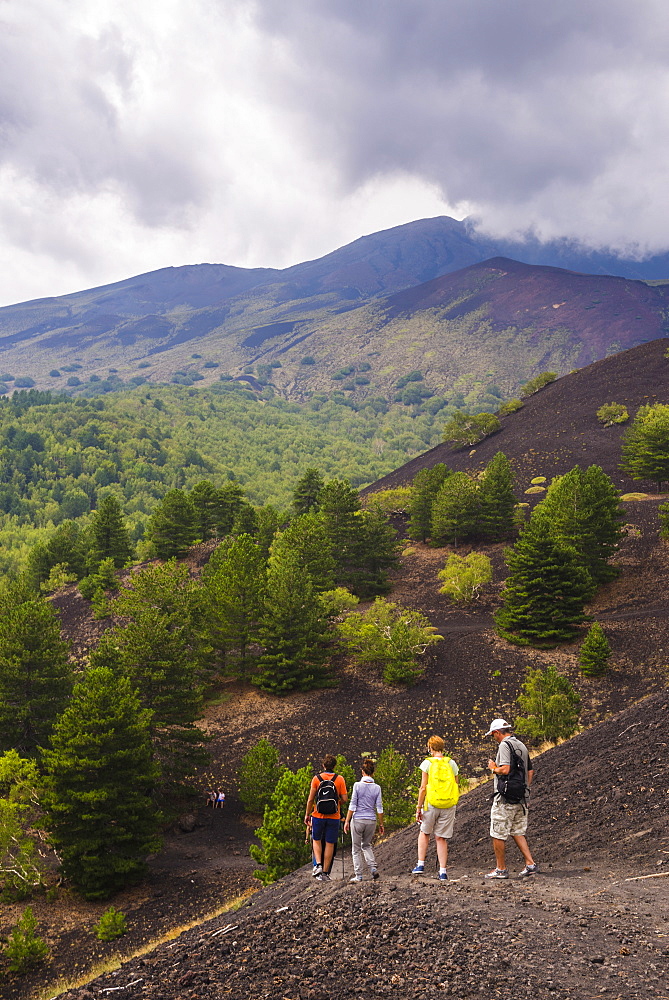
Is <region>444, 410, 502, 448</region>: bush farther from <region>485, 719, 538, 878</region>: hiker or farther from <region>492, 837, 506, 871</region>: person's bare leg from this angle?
<region>492, 837, 506, 871</region>: person's bare leg

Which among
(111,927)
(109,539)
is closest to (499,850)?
(111,927)

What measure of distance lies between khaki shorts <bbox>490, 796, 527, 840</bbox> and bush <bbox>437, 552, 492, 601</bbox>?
3594 cm

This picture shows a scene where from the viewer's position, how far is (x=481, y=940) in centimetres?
632

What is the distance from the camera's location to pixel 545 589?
113 feet

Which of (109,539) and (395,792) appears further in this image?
(109,539)

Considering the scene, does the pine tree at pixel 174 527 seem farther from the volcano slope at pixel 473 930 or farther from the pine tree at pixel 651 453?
the volcano slope at pixel 473 930

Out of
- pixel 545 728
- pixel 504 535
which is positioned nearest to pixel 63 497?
pixel 504 535

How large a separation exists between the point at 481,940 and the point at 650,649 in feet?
95.8

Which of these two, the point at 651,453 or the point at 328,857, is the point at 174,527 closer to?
the point at 651,453

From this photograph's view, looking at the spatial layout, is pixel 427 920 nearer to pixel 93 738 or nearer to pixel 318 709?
pixel 93 738

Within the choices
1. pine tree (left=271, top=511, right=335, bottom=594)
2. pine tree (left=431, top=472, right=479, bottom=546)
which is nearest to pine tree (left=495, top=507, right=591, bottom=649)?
pine tree (left=271, top=511, right=335, bottom=594)

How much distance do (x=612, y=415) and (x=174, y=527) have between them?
56.2m

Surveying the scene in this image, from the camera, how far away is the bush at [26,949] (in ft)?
50.3

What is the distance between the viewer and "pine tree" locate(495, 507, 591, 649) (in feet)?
112
